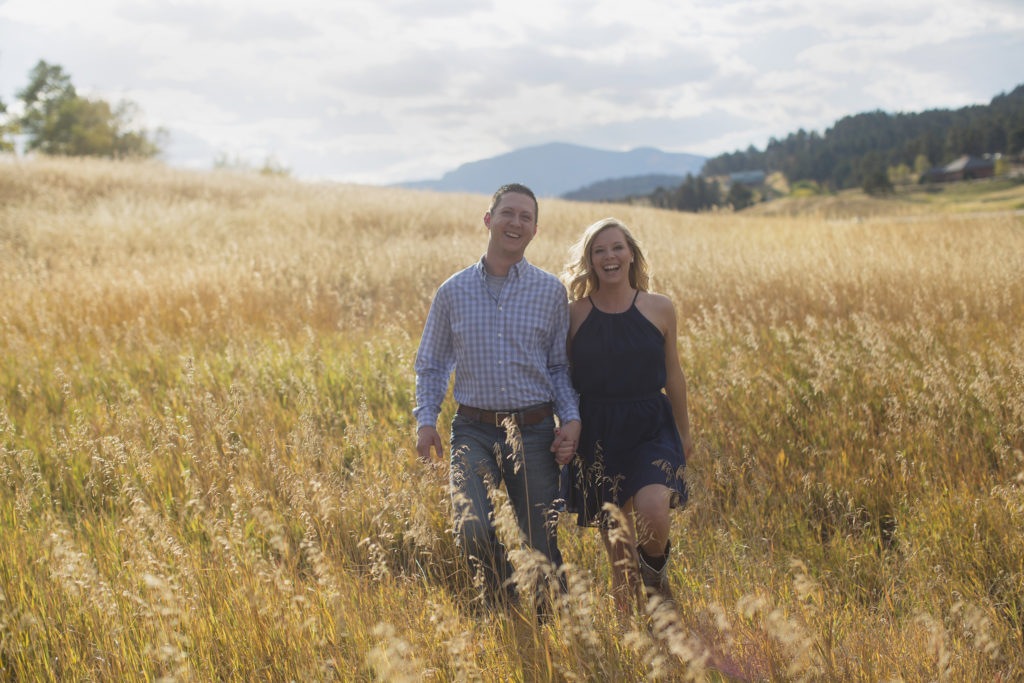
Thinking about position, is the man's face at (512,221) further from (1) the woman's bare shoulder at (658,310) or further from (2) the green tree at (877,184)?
(2) the green tree at (877,184)

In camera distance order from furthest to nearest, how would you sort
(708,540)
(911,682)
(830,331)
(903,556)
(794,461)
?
1. (830,331)
2. (794,461)
3. (708,540)
4. (903,556)
5. (911,682)

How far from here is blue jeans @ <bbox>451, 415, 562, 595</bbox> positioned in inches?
103

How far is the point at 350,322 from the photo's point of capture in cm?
736

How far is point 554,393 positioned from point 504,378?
0.27 metres

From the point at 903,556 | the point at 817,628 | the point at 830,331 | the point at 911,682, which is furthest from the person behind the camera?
the point at 830,331

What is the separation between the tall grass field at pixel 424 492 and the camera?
85.7 inches

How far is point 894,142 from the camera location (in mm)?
104188

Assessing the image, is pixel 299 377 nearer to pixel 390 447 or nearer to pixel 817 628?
pixel 390 447

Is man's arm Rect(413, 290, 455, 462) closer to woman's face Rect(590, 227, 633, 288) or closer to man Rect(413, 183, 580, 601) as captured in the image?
man Rect(413, 183, 580, 601)

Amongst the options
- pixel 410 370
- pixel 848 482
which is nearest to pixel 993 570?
pixel 848 482

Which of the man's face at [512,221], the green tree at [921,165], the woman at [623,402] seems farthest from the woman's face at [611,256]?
the green tree at [921,165]

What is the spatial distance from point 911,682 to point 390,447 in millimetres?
3069

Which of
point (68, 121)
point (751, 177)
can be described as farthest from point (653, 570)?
point (751, 177)

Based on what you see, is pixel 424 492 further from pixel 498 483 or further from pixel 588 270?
pixel 588 270
